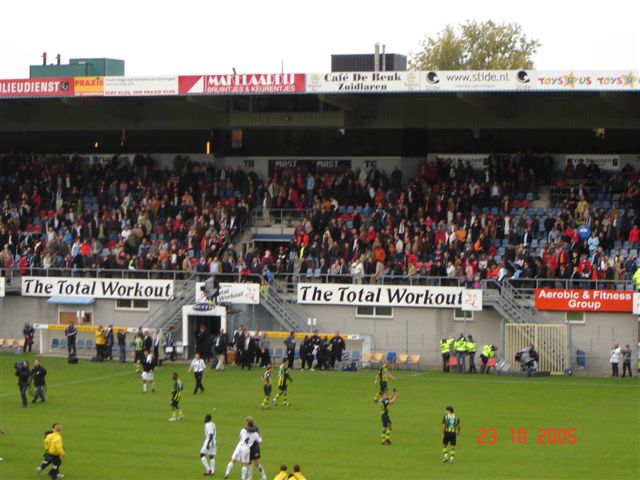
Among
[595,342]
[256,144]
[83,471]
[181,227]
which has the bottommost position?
[83,471]

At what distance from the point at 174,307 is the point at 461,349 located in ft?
36.9

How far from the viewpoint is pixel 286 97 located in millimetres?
56312

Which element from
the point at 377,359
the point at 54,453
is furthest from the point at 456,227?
the point at 54,453

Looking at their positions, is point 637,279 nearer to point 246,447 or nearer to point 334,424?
point 334,424

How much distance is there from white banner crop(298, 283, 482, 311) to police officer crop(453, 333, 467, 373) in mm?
1167

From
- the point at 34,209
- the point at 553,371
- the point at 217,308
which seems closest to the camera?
the point at 553,371

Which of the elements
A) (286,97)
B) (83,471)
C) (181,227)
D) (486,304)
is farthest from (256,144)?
(83,471)

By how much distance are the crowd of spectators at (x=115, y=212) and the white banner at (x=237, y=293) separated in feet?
7.48

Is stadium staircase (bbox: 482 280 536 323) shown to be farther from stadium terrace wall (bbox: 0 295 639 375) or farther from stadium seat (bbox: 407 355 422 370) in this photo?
stadium seat (bbox: 407 355 422 370)

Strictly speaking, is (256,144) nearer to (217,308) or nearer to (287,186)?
(287,186)

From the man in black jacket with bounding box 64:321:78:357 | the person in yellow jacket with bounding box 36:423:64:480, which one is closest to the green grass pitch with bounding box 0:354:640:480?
the person in yellow jacket with bounding box 36:423:64:480

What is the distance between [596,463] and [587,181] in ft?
77.6
